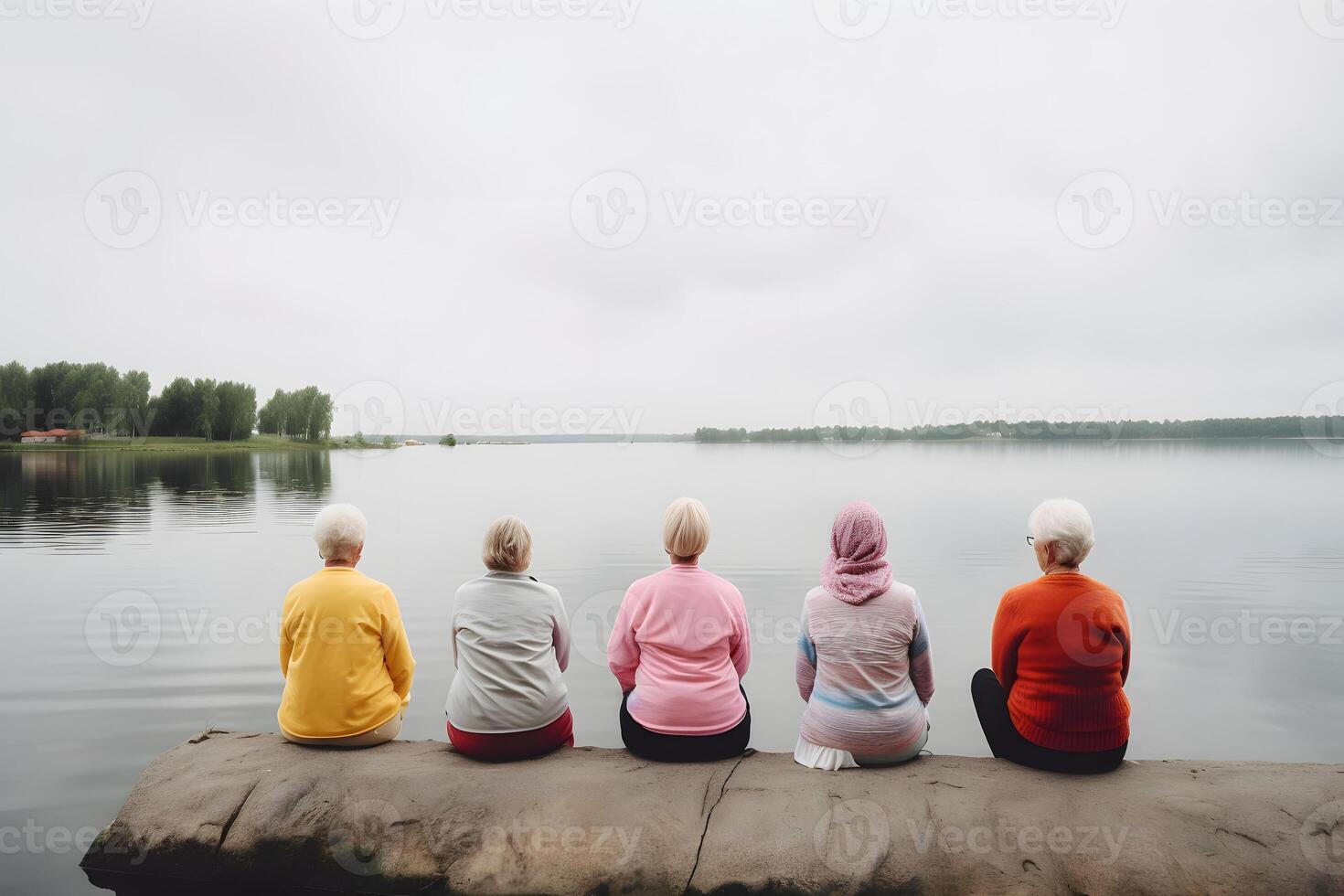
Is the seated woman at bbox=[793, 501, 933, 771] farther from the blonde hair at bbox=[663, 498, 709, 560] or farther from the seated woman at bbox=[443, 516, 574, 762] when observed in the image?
the seated woman at bbox=[443, 516, 574, 762]

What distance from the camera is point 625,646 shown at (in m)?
3.78

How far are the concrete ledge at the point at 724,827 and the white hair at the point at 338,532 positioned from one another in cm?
107

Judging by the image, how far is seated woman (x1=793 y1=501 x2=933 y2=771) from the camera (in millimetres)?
3461

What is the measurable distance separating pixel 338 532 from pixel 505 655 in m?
1.07

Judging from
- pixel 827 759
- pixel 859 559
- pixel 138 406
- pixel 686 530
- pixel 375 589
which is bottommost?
pixel 827 759

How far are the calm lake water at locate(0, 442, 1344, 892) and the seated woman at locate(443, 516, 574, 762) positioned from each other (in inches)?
86.1

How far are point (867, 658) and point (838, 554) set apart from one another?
1.71 feet

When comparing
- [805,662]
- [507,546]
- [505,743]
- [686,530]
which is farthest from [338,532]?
[805,662]

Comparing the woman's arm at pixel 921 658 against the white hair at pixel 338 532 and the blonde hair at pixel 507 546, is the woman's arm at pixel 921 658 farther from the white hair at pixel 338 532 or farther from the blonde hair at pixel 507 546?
the white hair at pixel 338 532

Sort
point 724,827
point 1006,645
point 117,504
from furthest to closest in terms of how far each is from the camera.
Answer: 1. point 117,504
2. point 1006,645
3. point 724,827

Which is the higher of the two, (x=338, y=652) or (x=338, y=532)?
(x=338, y=532)

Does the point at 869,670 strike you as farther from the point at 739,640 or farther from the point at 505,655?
the point at 505,655

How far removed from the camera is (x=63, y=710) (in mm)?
5977

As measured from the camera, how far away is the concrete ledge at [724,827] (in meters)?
2.95
